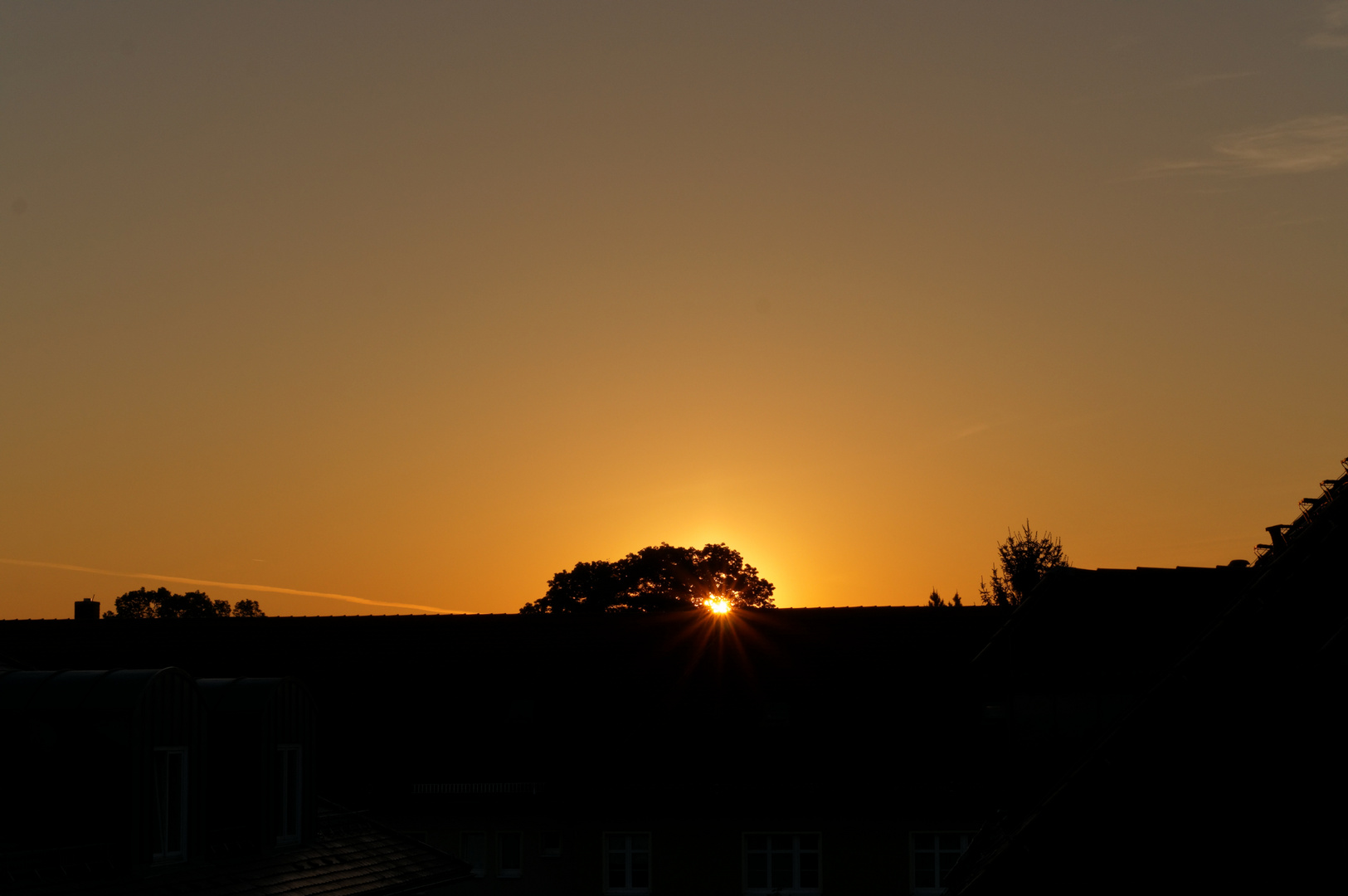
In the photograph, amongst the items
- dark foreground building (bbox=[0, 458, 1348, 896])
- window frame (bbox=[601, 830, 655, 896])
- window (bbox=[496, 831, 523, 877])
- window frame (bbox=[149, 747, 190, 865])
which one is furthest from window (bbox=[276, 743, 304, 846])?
window (bbox=[496, 831, 523, 877])

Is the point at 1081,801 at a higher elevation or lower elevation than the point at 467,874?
higher

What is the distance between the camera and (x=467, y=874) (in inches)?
1048

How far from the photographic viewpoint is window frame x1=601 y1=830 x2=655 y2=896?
35.1 m

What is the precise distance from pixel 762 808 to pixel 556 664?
882 cm

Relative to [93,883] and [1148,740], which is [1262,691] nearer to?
[1148,740]

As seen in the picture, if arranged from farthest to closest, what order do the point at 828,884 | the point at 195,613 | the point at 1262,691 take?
the point at 195,613, the point at 828,884, the point at 1262,691

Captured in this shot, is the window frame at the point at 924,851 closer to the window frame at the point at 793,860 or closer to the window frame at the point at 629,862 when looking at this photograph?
the window frame at the point at 793,860

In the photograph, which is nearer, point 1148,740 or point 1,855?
point 1148,740

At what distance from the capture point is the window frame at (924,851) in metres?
34.3

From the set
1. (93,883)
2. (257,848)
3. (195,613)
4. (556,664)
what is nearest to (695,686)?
(556,664)

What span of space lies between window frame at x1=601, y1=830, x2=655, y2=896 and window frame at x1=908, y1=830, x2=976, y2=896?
6485 millimetres

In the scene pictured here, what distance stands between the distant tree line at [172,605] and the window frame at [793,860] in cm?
6591

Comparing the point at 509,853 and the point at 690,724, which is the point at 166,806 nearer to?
the point at 509,853

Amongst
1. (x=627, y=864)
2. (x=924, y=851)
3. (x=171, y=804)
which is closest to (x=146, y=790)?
(x=171, y=804)
